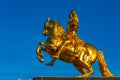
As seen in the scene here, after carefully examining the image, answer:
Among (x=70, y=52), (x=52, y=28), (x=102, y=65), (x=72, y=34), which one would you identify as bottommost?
(x=102, y=65)

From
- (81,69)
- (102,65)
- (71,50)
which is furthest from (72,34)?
(102,65)

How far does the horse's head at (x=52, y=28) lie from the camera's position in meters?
18.1

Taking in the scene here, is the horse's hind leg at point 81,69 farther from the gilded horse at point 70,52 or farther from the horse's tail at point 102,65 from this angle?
the horse's tail at point 102,65

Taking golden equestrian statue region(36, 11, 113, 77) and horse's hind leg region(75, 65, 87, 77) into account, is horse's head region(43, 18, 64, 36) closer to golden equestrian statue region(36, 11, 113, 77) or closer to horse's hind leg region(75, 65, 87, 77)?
golden equestrian statue region(36, 11, 113, 77)

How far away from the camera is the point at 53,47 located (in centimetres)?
1780

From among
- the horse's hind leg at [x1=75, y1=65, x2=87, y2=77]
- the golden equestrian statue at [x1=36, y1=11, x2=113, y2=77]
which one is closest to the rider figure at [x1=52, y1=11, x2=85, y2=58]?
the golden equestrian statue at [x1=36, y1=11, x2=113, y2=77]

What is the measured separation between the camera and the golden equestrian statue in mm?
17844

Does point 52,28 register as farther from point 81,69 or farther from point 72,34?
point 81,69

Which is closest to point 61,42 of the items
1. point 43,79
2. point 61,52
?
point 61,52

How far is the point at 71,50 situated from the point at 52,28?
1.03 metres

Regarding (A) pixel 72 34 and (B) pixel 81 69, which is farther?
(A) pixel 72 34

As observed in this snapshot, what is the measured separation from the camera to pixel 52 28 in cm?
1827

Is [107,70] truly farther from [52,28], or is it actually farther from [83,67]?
[52,28]

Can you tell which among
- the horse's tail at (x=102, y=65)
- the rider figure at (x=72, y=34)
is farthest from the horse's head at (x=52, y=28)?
the horse's tail at (x=102, y=65)
